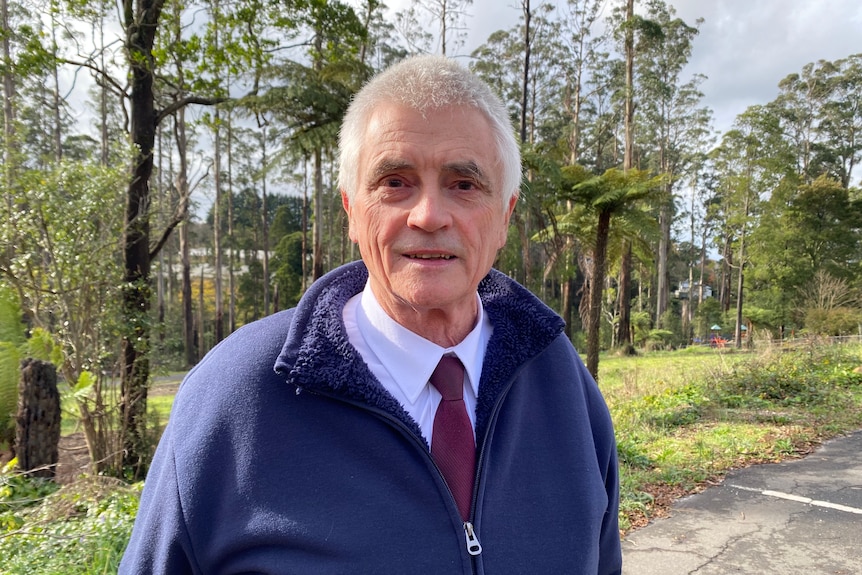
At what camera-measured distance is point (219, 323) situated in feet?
85.1

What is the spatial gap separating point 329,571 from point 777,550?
3.76m

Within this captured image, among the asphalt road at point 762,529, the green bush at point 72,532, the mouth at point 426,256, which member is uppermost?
the mouth at point 426,256

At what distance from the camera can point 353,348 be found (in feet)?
3.88

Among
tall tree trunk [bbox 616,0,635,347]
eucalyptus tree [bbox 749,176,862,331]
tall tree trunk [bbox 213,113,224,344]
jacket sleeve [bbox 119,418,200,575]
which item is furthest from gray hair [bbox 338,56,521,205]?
tall tree trunk [bbox 213,113,224,344]

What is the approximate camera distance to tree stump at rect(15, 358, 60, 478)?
18.7 feet

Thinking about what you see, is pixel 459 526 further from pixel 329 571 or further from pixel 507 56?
pixel 507 56

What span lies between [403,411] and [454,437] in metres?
0.14

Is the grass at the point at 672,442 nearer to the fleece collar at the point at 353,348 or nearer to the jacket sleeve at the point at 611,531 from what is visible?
the fleece collar at the point at 353,348

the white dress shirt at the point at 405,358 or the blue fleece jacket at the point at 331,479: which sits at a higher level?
the white dress shirt at the point at 405,358

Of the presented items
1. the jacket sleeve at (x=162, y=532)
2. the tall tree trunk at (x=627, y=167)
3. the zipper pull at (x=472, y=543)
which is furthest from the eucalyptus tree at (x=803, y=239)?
the jacket sleeve at (x=162, y=532)

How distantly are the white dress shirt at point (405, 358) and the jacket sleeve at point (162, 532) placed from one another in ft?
1.45

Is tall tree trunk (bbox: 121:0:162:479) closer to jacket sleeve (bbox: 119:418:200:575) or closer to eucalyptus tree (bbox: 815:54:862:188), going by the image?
jacket sleeve (bbox: 119:418:200:575)

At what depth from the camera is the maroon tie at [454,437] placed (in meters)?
1.11

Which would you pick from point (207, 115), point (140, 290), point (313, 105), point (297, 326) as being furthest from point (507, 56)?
point (297, 326)
